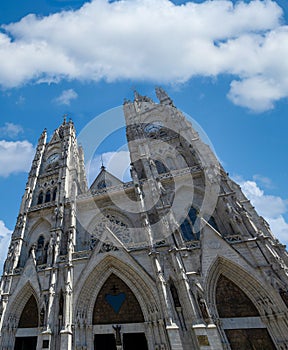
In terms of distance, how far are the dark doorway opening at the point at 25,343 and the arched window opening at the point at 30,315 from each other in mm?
729

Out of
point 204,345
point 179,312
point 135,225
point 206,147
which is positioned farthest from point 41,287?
point 206,147

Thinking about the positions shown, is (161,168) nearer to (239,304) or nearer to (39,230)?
(239,304)

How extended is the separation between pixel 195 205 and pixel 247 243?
437cm

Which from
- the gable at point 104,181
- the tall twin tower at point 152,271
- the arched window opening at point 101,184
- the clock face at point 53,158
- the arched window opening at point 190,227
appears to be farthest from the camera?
the clock face at point 53,158

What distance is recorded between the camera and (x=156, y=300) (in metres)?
10.3

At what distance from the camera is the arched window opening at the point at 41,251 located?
14.9m

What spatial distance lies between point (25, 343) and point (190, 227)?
1234 cm

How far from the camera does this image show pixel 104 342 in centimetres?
1068

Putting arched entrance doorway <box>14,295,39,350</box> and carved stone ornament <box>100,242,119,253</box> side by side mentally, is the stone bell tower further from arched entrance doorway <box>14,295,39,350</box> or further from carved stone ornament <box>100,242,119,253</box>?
carved stone ornament <box>100,242,119,253</box>

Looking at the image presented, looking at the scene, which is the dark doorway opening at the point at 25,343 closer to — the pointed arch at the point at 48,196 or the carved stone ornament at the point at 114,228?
the carved stone ornament at the point at 114,228

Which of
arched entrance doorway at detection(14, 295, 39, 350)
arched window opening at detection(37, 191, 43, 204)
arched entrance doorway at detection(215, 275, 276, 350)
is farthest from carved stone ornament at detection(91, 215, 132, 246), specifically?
arched window opening at detection(37, 191, 43, 204)

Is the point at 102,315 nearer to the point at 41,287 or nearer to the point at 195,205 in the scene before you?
the point at 41,287

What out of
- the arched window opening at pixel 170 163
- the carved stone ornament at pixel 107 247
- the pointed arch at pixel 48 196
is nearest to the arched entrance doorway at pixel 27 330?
the carved stone ornament at pixel 107 247

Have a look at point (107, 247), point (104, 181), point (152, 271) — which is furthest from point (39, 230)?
point (152, 271)
